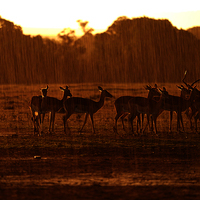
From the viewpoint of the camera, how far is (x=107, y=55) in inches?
4596

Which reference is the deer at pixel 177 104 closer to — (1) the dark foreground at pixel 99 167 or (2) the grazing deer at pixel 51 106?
(1) the dark foreground at pixel 99 167

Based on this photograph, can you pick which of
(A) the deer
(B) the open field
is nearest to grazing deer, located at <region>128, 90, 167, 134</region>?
(A) the deer

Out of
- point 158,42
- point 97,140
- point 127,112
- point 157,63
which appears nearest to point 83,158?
point 97,140

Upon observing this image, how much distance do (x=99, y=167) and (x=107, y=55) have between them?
104 metres

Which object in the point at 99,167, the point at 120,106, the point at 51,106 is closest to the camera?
the point at 99,167

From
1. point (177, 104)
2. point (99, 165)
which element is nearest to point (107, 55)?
point (177, 104)

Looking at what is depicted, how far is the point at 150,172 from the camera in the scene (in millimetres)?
12125

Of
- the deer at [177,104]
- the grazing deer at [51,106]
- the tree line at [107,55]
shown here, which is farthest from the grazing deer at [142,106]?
the tree line at [107,55]

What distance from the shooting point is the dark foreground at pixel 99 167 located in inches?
399

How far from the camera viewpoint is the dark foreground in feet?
33.2

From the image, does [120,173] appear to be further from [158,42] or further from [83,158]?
[158,42]

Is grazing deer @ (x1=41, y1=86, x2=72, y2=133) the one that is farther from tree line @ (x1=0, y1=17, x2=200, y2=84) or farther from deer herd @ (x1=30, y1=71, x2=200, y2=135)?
tree line @ (x1=0, y1=17, x2=200, y2=84)

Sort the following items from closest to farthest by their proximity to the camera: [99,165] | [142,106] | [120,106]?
[99,165], [142,106], [120,106]

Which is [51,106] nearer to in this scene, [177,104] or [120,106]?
[120,106]
